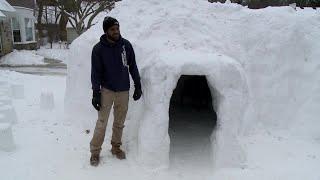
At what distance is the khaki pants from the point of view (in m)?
4.03

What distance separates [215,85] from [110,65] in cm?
132

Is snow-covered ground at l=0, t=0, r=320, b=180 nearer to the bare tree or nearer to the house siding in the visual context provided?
the house siding

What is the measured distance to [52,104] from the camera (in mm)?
6828

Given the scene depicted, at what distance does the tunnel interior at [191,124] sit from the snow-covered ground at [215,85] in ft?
0.21

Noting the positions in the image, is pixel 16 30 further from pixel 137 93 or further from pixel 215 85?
pixel 215 85

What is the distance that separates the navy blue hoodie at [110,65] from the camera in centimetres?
391

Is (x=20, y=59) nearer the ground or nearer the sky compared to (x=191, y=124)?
nearer the ground

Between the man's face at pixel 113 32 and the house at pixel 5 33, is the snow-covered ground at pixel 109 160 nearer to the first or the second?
the man's face at pixel 113 32

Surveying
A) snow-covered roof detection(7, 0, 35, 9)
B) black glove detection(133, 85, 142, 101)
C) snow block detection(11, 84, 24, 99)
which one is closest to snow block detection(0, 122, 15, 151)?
black glove detection(133, 85, 142, 101)

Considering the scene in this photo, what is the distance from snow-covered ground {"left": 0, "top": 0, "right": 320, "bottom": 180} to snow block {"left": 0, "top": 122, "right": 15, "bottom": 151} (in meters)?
0.07

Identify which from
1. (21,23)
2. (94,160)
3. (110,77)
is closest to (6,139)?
(94,160)

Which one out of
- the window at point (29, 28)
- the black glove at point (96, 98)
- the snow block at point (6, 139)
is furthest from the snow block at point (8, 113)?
the window at point (29, 28)

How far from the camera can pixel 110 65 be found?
13.0 ft

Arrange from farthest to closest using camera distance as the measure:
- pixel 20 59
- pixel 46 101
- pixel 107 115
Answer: pixel 20 59, pixel 46 101, pixel 107 115
